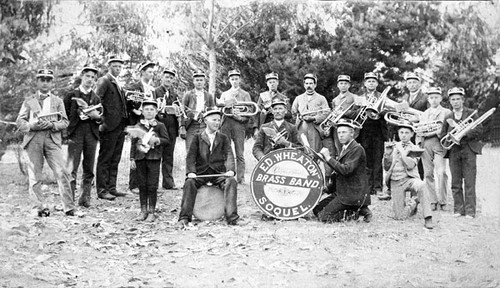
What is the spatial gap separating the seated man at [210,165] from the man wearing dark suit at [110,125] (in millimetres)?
2080

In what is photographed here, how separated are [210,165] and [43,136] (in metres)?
2.55

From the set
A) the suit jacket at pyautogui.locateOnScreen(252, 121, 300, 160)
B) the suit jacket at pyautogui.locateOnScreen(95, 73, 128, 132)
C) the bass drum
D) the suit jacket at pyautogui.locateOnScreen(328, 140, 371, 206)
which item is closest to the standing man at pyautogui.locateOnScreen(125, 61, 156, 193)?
the suit jacket at pyautogui.locateOnScreen(95, 73, 128, 132)

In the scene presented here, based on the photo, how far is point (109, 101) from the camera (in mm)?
10492

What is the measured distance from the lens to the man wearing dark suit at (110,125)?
10.5 m

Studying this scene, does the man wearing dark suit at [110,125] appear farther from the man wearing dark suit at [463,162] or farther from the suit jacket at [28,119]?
the man wearing dark suit at [463,162]

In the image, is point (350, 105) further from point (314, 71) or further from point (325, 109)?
point (314, 71)

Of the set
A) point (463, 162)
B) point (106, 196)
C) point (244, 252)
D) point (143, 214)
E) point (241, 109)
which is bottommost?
point (244, 252)

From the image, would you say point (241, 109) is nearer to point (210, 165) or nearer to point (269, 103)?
point (269, 103)

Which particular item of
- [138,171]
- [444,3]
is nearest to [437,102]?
[138,171]

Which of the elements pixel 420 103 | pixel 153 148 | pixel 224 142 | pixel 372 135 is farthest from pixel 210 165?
pixel 420 103

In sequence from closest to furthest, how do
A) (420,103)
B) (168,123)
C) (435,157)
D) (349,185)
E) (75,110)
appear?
1. (349,185)
2. (75,110)
3. (435,157)
4. (420,103)
5. (168,123)

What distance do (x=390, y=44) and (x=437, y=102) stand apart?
9367 millimetres

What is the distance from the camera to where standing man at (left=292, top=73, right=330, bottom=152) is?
36.0 ft

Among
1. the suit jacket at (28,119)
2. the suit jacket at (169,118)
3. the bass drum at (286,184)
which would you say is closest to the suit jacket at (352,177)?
the bass drum at (286,184)
